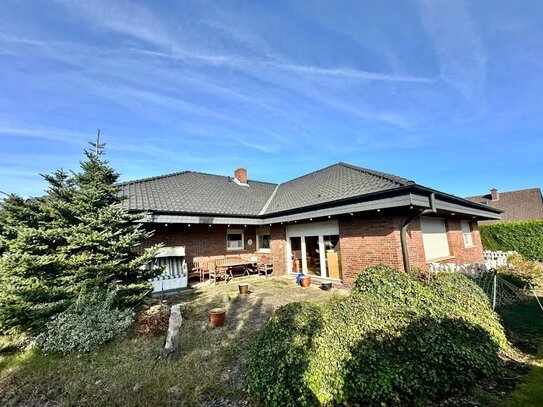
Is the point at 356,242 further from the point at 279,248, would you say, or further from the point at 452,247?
the point at 452,247

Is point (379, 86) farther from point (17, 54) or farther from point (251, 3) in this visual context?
point (17, 54)

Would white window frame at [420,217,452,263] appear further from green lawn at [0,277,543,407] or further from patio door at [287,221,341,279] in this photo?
green lawn at [0,277,543,407]

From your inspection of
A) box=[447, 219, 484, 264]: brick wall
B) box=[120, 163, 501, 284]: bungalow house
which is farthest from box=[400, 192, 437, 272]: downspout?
box=[447, 219, 484, 264]: brick wall

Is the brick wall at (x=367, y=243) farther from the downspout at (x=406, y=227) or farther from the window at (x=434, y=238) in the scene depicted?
the window at (x=434, y=238)

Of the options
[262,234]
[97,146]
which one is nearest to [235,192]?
[262,234]

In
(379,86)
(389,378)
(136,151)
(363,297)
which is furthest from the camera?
(136,151)

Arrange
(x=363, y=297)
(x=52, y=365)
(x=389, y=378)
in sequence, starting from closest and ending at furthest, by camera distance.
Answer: (x=389, y=378) < (x=363, y=297) < (x=52, y=365)

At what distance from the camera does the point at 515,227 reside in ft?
55.2

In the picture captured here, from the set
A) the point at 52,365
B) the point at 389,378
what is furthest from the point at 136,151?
the point at 389,378

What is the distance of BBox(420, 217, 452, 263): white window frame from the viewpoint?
10047 millimetres

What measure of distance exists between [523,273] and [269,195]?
1335cm

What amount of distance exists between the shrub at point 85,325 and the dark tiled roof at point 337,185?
7.77m

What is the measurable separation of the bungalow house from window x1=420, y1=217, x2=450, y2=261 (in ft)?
0.15

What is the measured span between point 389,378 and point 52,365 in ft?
19.7
